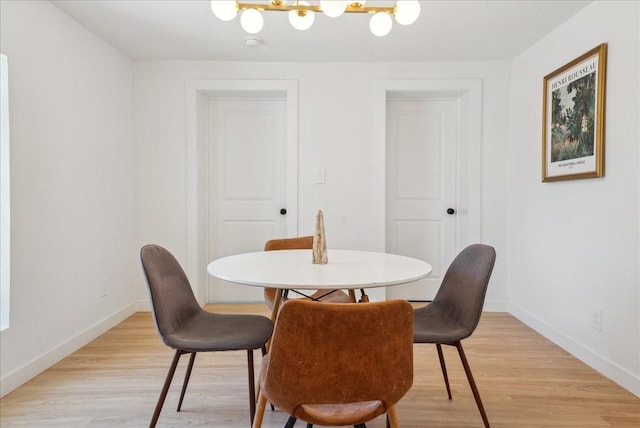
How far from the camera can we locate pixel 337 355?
38.9 inches

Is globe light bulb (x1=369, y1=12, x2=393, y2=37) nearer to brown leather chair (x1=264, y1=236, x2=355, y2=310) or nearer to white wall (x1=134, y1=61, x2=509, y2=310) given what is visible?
brown leather chair (x1=264, y1=236, x2=355, y2=310)

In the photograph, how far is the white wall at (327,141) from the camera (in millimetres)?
3322

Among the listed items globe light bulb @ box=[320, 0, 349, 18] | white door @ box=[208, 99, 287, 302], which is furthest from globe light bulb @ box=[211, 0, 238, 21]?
white door @ box=[208, 99, 287, 302]

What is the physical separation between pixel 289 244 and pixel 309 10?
1.34 meters

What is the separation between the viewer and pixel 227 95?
3.48 metres

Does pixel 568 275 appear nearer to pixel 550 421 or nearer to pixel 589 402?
pixel 589 402

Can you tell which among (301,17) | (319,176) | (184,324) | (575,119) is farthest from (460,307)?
(319,176)

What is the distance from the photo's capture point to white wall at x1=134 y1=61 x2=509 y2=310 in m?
3.32

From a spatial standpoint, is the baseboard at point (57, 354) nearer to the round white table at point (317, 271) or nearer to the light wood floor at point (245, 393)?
the light wood floor at point (245, 393)

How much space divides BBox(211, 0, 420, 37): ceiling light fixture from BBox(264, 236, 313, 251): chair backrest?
4.01 ft

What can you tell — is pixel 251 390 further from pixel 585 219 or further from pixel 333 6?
pixel 585 219

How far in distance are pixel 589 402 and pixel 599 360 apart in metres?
0.44

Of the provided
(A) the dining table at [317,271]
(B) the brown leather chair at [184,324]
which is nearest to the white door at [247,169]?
(A) the dining table at [317,271]

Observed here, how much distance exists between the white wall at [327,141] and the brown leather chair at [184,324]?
1660mm
